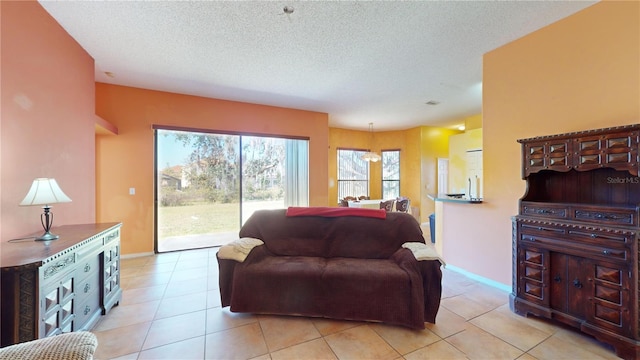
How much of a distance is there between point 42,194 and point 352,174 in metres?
6.65

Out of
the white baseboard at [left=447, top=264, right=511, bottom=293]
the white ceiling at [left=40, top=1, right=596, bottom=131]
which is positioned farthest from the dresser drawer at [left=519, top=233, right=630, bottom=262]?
the white ceiling at [left=40, top=1, right=596, bottom=131]

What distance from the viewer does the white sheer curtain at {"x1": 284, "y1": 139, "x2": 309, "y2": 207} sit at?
216 inches

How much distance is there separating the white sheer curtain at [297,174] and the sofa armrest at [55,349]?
4.50 metres

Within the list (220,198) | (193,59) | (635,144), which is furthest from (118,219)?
(635,144)

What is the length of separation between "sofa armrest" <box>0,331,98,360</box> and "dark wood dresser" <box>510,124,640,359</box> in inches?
124

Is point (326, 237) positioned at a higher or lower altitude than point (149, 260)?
higher

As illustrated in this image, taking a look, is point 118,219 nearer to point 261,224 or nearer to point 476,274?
point 261,224

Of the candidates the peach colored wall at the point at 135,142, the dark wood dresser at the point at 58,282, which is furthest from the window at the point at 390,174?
the dark wood dresser at the point at 58,282

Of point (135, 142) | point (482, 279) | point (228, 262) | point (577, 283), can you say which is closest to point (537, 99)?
point (577, 283)

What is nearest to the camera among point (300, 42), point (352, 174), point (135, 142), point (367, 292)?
point (367, 292)

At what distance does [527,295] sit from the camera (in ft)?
7.52

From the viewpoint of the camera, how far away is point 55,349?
0.95 meters

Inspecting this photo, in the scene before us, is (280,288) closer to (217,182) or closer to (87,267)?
(87,267)

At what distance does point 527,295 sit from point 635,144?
1.48 meters
